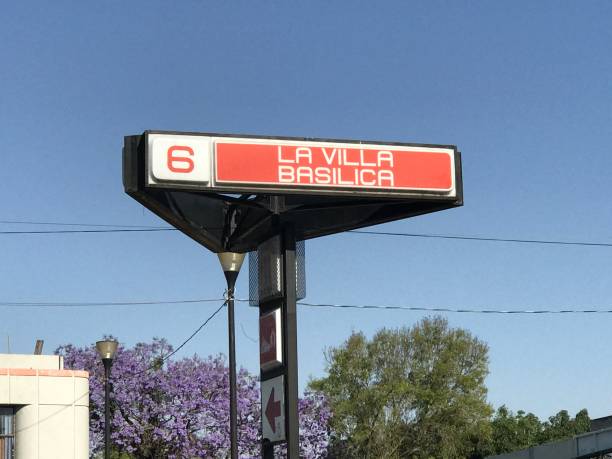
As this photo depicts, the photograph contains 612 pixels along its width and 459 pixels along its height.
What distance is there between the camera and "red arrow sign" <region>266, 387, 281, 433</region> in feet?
44.4

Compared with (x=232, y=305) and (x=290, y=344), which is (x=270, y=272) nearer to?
(x=290, y=344)

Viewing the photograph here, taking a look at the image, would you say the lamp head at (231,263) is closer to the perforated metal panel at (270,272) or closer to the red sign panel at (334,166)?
the perforated metal panel at (270,272)

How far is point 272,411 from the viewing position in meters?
13.7

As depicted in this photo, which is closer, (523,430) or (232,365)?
(232,365)

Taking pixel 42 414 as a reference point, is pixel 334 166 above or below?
above

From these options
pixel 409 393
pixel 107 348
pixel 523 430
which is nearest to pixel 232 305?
pixel 107 348

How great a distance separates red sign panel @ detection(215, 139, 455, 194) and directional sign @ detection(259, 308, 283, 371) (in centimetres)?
178

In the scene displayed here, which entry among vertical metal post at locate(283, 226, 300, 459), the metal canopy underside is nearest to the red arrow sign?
vertical metal post at locate(283, 226, 300, 459)

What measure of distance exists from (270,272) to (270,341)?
93 centimetres

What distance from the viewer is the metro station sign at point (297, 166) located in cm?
1290

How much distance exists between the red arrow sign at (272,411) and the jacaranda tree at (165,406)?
3345 cm

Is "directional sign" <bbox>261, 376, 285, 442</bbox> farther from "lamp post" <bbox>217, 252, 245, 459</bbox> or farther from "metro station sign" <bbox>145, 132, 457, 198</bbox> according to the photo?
"lamp post" <bbox>217, 252, 245, 459</bbox>

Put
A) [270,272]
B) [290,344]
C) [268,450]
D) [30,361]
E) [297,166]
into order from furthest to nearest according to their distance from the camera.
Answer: [30,361]
[270,272]
[268,450]
[290,344]
[297,166]

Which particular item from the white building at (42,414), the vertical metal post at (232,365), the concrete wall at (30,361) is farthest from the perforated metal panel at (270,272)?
the concrete wall at (30,361)
